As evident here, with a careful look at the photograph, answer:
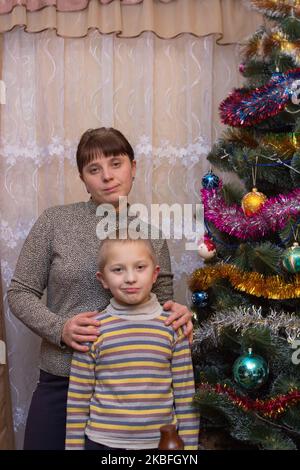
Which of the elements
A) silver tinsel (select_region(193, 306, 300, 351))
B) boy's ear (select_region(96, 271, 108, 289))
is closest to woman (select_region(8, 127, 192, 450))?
boy's ear (select_region(96, 271, 108, 289))

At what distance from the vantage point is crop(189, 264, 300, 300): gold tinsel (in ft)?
5.33

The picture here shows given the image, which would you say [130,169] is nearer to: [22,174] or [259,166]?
[259,166]

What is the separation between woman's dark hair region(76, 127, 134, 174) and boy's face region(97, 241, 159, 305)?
34 centimetres

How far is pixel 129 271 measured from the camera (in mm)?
1584

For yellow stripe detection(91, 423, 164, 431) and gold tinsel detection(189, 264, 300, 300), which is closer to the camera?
yellow stripe detection(91, 423, 164, 431)

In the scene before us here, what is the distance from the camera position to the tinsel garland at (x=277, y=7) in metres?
1.83

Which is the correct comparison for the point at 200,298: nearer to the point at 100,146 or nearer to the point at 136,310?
the point at 136,310

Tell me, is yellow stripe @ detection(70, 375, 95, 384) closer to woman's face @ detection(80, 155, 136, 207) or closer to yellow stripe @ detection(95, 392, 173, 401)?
yellow stripe @ detection(95, 392, 173, 401)

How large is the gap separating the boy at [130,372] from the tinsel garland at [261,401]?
3.1 inches

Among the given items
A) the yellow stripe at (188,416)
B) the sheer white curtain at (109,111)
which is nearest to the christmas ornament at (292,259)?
the yellow stripe at (188,416)

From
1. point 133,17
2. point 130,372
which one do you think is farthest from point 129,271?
point 133,17

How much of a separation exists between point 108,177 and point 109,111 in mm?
671

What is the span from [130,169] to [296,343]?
0.74 m

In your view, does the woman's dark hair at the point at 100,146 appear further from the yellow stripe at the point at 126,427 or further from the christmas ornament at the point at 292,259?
the yellow stripe at the point at 126,427
